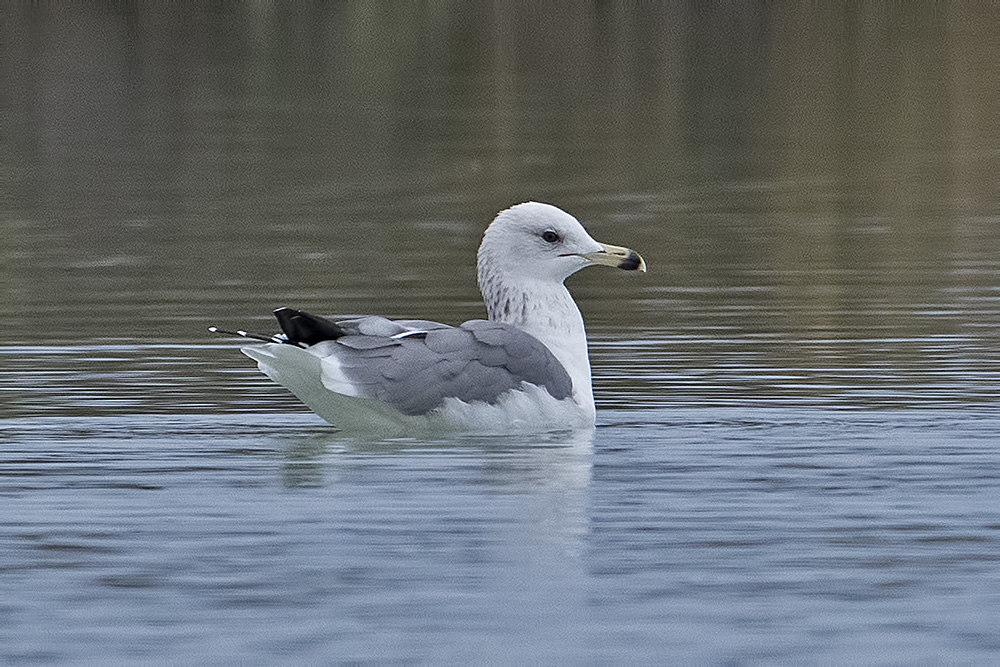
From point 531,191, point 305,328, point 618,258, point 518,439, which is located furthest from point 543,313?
point 531,191

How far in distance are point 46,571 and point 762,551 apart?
2.81 m

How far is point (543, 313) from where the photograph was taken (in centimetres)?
1350

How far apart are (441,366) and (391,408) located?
0.34m

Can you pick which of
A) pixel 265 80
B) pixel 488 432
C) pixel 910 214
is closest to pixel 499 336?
pixel 488 432

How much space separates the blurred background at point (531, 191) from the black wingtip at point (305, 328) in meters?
1.59

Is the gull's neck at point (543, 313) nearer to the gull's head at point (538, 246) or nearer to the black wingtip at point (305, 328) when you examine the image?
the gull's head at point (538, 246)

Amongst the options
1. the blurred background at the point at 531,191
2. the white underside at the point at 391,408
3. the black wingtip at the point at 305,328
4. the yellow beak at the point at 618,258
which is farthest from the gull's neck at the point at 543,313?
the black wingtip at the point at 305,328

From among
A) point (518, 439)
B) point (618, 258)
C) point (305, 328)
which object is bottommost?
point (518, 439)

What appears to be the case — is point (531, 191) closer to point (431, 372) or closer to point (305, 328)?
point (431, 372)

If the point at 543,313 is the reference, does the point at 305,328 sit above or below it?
above

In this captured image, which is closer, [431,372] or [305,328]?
[305,328]

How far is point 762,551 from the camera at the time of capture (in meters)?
9.52

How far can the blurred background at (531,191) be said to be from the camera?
1641 centimetres

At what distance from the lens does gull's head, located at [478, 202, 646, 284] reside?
13.5 m
